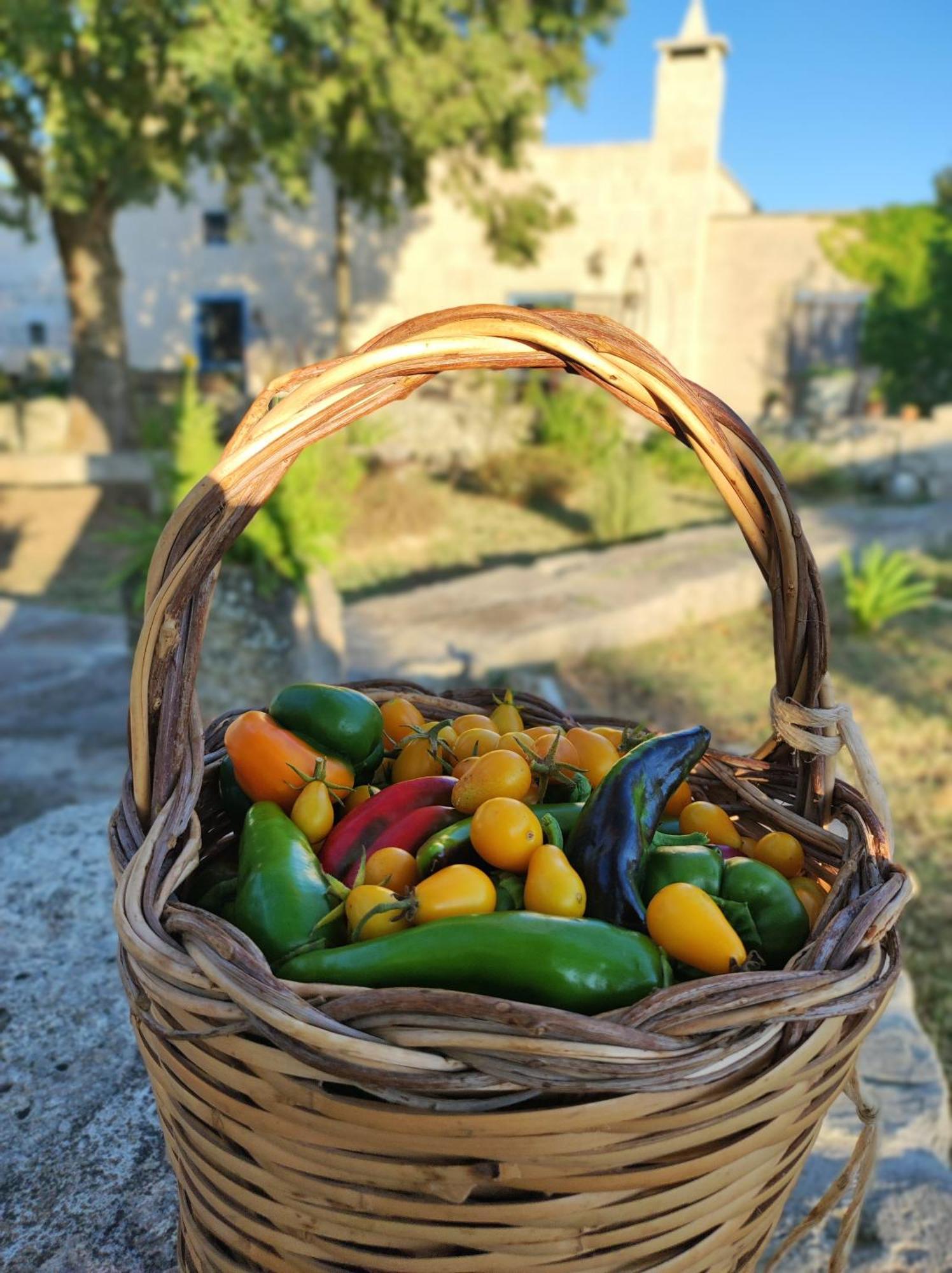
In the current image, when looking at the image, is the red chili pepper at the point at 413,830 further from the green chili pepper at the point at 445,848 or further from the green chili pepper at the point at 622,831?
the green chili pepper at the point at 622,831

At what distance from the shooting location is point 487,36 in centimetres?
841

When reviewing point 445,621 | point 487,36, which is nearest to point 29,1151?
point 445,621

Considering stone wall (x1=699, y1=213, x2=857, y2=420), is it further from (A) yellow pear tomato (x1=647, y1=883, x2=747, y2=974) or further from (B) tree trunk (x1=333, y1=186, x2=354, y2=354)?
(A) yellow pear tomato (x1=647, y1=883, x2=747, y2=974)

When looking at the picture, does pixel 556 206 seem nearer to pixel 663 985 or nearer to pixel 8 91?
pixel 8 91

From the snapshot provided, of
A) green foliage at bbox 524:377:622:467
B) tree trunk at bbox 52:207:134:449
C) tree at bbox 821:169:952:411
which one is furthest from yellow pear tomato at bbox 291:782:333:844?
tree at bbox 821:169:952:411

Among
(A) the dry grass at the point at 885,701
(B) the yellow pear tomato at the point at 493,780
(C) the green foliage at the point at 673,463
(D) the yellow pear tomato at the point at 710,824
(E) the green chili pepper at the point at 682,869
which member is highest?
(B) the yellow pear tomato at the point at 493,780

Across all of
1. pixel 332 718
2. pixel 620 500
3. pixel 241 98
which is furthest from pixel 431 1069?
pixel 620 500

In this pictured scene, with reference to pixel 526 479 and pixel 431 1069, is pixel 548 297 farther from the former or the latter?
pixel 431 1069

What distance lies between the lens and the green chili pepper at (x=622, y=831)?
3.32 ft

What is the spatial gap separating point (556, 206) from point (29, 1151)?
15.9 m

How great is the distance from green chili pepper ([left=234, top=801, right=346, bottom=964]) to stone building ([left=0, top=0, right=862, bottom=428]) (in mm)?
13381

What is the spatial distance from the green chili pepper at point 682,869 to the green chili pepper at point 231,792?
0.49 m

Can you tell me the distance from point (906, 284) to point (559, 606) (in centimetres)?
1189

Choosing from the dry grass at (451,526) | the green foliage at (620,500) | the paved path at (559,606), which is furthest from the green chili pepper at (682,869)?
the green foliage at (620,500)
